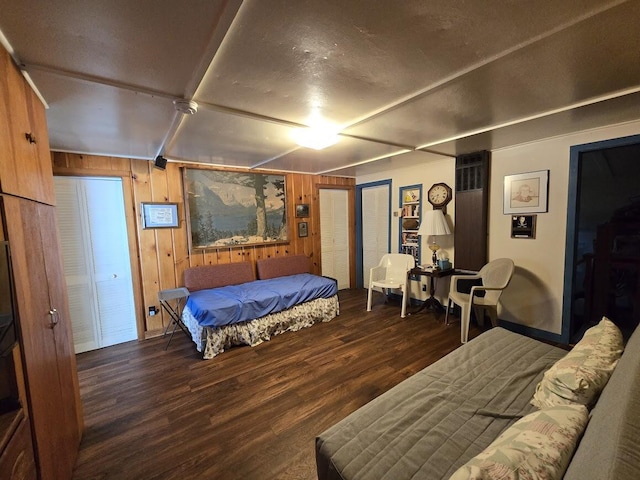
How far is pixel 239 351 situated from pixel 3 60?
276 centimetres

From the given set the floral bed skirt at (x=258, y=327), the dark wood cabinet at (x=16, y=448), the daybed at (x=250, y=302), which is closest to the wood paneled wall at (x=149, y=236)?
the daybed at (x=250, y=302)

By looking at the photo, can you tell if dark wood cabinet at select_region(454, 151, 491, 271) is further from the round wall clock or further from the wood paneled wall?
the wood paneled wall

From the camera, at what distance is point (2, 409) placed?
3.33 feet

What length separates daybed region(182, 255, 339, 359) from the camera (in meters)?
2.86

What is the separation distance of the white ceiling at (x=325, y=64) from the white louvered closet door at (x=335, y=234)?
258cm

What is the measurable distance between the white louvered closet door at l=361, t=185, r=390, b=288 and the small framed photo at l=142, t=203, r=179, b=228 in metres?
3.28

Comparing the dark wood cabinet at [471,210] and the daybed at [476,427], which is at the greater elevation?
the dark wood cabinet at [471,210]

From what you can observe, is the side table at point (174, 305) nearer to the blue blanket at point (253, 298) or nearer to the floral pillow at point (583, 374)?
the blue blanket at point (253, 298)

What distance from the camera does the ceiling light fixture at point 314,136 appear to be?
234 centimetres

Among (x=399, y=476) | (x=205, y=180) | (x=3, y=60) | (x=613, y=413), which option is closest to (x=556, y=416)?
(x=613, y=413)

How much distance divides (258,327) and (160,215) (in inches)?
74.8

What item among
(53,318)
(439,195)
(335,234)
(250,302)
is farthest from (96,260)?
(439,195)

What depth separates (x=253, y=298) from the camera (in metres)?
3.14

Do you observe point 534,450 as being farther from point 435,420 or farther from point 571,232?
point 571,232
